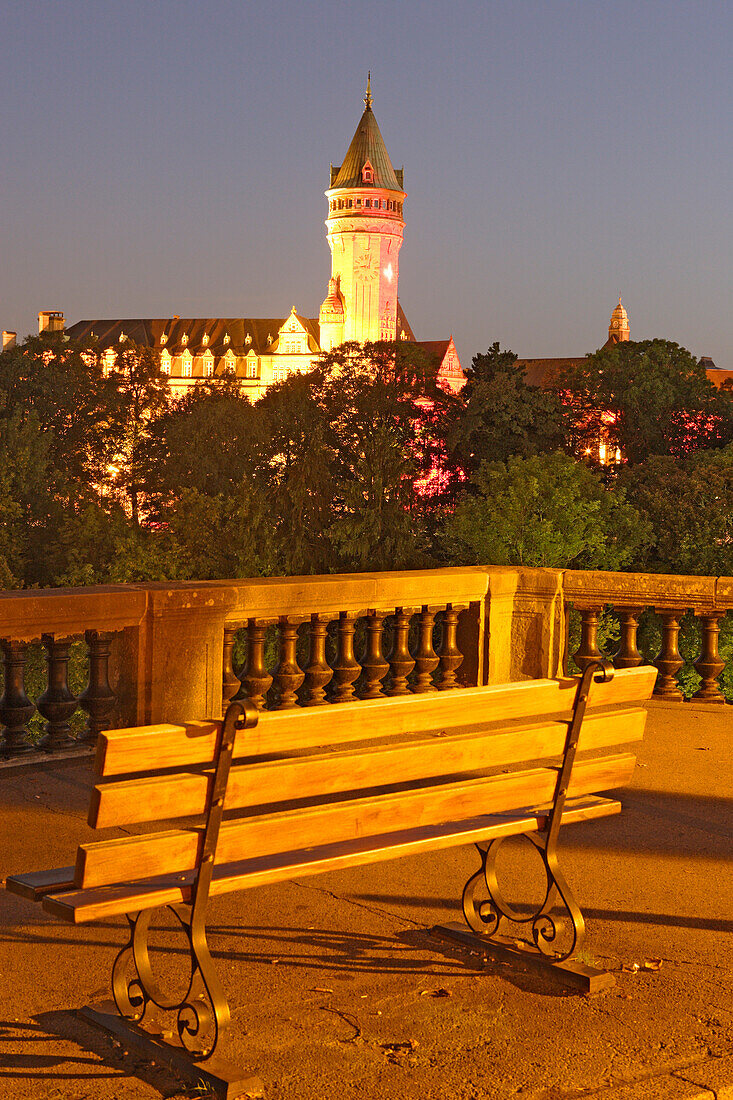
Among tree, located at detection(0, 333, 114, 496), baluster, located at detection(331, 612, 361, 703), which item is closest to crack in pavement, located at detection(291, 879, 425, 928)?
baluster, located at detection(331, 612, 361, 703)

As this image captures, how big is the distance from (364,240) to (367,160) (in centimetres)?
708

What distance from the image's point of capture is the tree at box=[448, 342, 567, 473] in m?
58.8

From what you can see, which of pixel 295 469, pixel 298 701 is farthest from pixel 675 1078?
pixel 295 469

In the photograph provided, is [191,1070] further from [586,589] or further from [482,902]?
[586,589]

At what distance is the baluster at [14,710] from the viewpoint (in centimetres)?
734

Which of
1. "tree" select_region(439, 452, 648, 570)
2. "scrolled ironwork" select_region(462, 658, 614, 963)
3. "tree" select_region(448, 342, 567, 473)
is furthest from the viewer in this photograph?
"tree" select_region(448, 342, 567, 473)

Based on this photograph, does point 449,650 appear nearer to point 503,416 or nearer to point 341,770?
point 341,770

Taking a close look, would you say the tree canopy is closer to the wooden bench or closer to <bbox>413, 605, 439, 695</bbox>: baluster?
<bbox>413, 605, 439, 695</bbox>: baluster

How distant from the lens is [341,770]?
401cm

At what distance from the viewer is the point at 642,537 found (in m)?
51.3

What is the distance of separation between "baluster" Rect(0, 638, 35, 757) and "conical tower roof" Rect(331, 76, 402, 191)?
409ft

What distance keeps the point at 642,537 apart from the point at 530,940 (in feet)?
156

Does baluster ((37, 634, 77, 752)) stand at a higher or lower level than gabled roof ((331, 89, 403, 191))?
lower

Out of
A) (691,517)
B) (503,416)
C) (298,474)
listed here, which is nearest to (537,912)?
(691,517)
